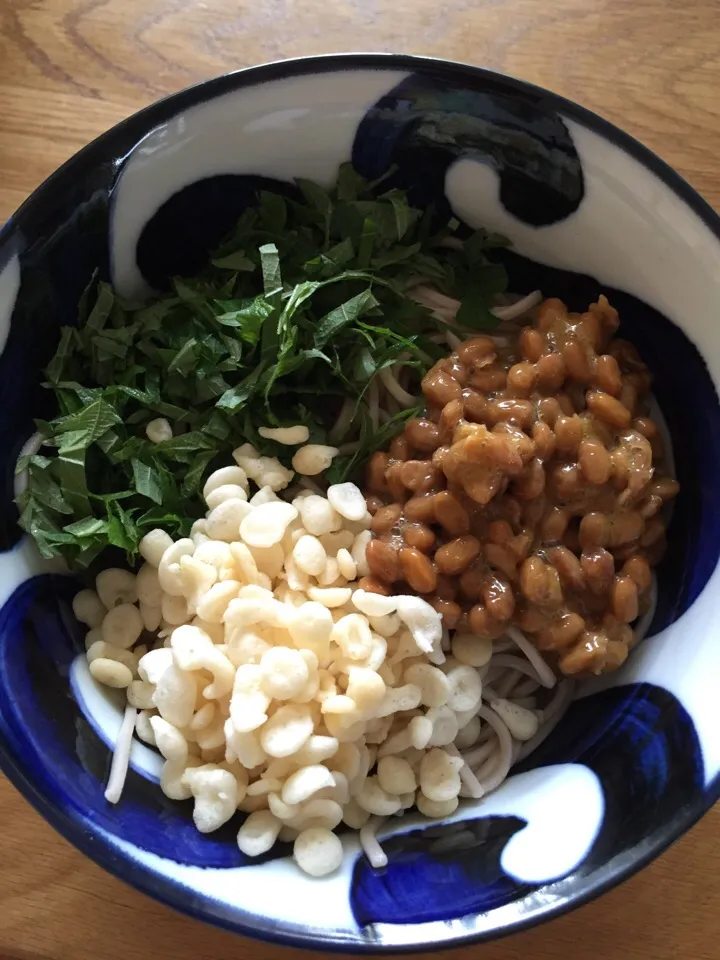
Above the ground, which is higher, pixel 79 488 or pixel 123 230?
pixel 123 230

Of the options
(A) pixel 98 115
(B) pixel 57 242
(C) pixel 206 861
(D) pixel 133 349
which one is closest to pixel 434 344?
(D) pixel 133 349

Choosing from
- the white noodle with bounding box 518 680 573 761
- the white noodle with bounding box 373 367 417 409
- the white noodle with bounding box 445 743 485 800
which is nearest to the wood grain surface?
the white noodle with bounding box 373 367 417 409

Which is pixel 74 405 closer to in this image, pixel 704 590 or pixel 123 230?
pixel 123 230

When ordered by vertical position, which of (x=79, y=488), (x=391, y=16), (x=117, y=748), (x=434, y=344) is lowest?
(x=117, y=748)

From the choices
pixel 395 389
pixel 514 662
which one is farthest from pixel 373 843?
pixel 395 389

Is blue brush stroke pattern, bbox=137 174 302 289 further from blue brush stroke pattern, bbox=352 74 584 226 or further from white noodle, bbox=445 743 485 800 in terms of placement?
white noodle, bbox=445 743 485 800

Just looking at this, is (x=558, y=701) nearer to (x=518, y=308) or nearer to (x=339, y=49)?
(x=518, y=308)
